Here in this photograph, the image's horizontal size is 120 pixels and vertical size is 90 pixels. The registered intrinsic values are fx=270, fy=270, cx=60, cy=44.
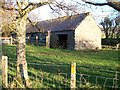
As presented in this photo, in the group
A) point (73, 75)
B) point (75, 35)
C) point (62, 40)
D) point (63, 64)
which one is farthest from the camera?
point (62, 40)

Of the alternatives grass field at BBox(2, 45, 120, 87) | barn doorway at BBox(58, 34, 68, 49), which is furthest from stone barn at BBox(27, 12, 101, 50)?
grass field at BBox(2, 45, 120, 87)

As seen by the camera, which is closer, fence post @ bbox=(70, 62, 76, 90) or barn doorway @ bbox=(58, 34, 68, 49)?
fence post @ bbox=(70, 62, 76, 90)

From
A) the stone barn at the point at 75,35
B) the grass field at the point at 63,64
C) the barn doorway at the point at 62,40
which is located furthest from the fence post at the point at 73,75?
the barn doorway at the point at 62,40

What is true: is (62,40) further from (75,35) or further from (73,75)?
(73,75)

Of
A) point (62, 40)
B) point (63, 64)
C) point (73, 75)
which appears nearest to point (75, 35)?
point (62, 40)

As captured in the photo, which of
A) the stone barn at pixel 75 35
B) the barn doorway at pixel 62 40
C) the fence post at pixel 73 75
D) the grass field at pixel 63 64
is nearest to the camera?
the fence post at pixel 73 75

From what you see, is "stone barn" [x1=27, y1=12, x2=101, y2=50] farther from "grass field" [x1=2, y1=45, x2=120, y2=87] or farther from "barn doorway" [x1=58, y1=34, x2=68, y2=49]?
"grass field" [x1=2, y1=45, x2=120, y2=87]

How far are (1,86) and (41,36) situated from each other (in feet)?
111

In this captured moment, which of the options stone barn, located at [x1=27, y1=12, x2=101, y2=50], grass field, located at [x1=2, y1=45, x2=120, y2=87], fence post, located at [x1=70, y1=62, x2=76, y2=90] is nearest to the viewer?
fence post, located at [x1=70, y1=62, x2=76, y2=90]

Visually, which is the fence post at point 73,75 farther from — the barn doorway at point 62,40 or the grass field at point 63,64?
the barn doorway at point 62,40

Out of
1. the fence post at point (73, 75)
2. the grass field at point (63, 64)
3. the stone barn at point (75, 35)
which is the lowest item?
the grass field at point (63, 64)

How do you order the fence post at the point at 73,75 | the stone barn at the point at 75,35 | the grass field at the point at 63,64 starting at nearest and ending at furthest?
1. the fence post at the point at 73,75
2. the grass field at the point at 63,64
3. the stone barn at the point at 75,35

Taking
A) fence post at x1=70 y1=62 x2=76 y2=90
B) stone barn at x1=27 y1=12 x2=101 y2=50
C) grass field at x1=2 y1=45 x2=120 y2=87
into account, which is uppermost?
stone barn at x1=27 y1=12 x2=101 y2=50

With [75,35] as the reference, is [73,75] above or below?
below
